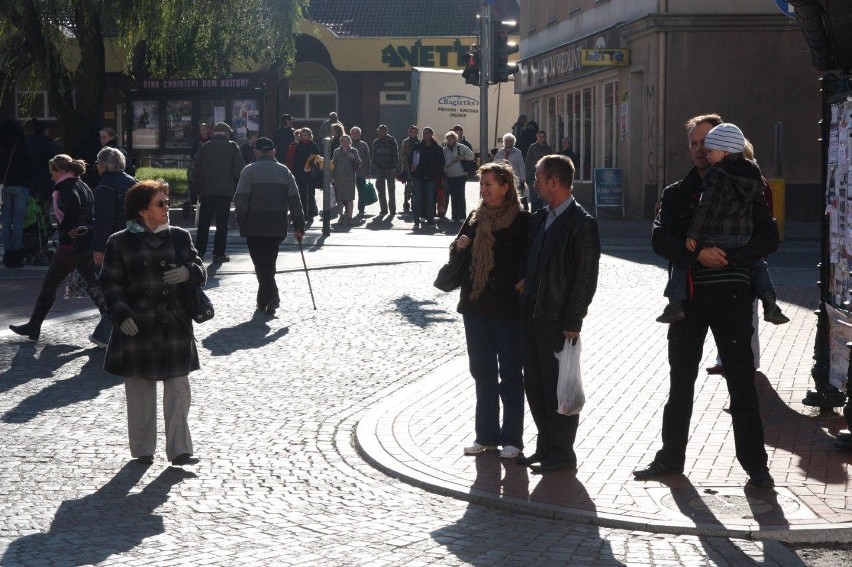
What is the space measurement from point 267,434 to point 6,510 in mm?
2078

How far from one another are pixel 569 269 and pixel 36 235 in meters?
12.9

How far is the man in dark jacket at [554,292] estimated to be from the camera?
706cm

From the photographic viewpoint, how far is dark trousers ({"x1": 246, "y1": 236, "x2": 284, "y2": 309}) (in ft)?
45.5

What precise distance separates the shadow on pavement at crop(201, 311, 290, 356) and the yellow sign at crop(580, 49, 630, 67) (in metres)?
17.0

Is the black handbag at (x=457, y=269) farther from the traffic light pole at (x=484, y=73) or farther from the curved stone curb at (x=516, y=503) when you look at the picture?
the traffic light pole at (x=484, y=73)

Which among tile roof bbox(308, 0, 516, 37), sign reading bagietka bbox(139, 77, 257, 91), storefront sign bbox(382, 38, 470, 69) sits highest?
tile roof bbox(308, 0, 516, 37)

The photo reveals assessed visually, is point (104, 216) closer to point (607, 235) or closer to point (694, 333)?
point (694, 333)

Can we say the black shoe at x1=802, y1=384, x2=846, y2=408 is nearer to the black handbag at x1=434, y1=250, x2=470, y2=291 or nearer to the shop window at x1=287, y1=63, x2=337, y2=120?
the black handbag at x1=434, y1=250, x2=470, y2=291

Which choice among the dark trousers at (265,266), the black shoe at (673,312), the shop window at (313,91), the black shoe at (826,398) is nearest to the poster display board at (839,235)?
the black shoe at (826,398)

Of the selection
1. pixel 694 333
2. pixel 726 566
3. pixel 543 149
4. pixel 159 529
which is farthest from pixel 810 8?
pixel 543 149

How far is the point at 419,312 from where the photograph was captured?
13.9m

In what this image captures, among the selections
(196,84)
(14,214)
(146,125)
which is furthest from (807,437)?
(146,125)

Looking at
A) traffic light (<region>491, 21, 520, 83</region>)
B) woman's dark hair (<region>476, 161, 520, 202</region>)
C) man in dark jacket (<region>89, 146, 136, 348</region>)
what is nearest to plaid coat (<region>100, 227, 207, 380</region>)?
woman's dark hair (<region>476, 161, 520, 202</region>)

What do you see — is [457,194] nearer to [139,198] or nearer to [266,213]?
[266,213]
